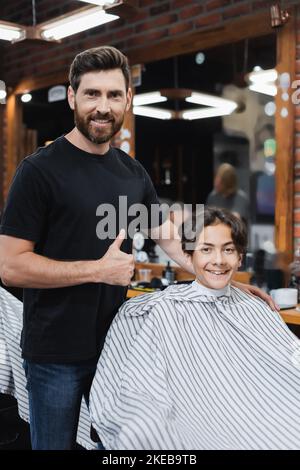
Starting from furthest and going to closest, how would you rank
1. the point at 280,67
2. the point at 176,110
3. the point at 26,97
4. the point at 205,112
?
the point at 176,110
the point at 205,112
the point at 26,97
the point at 280,67

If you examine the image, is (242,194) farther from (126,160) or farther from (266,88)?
(126,160)

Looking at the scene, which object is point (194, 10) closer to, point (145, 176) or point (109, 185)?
point (145, 176)

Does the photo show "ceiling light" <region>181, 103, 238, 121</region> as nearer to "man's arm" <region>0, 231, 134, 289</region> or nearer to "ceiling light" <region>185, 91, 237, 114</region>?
"ceiling light" <region>185, 91, 237, 114</region>

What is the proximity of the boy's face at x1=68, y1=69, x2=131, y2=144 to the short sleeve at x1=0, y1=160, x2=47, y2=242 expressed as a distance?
22 cm

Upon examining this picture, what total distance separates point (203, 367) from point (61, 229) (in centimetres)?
68

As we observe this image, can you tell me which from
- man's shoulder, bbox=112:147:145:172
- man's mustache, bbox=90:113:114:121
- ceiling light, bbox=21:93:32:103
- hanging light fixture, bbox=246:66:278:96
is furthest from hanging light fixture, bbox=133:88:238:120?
man's mustache, bbox=90:113:114:121

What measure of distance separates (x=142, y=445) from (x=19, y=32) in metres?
2.85

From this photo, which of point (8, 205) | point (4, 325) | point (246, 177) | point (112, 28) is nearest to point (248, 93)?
point (246, 177)

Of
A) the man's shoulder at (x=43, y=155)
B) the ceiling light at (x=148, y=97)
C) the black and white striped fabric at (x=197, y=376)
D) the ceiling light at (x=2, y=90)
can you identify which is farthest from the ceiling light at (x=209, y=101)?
the man's shoulder at (x=43, y=155)

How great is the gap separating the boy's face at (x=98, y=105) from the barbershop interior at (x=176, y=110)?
0.13m

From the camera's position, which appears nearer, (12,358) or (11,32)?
(12,358)

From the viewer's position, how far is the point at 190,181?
7324 millimetres

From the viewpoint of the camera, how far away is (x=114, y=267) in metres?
1.68

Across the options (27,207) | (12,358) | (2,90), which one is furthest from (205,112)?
(27,207)
